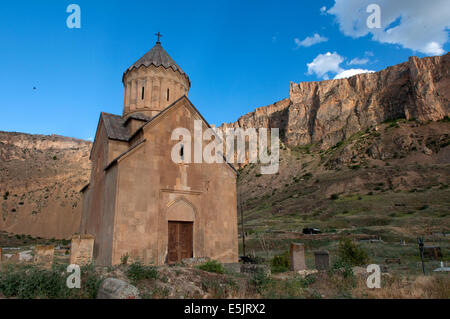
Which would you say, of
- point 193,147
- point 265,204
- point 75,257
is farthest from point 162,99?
point 265,204

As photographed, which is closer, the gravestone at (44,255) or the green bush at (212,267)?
the green bush at (212,267)

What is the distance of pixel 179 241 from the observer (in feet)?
40.0

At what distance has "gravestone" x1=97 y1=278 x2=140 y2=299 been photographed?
532 centimetres

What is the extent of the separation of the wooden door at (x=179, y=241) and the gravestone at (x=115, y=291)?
597 cm

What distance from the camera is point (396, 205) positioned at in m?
37.9

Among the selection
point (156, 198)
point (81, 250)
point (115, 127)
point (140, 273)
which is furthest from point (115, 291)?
point (115, 127)

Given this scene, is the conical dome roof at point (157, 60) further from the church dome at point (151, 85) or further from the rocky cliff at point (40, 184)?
the rocky cliff at point (40, 184)

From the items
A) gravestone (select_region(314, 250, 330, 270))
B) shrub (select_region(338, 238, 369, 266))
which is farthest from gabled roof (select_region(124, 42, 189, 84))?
shrub (select_region(338, 238, 369, 266))

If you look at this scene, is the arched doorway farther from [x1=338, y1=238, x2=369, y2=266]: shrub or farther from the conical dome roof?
the conical dome roof

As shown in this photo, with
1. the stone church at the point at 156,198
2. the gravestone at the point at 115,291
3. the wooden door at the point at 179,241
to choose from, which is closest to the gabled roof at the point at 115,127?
the stone church at the point at 156,198

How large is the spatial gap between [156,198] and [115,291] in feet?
21.1

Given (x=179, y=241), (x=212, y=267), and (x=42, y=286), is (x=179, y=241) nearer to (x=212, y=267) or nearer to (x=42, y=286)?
(x=212, y=267)

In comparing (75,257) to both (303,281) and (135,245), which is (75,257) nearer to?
(135,245)

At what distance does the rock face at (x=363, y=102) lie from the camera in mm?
63125
